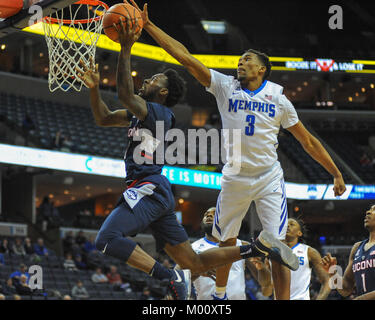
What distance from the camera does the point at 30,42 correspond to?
2769cm

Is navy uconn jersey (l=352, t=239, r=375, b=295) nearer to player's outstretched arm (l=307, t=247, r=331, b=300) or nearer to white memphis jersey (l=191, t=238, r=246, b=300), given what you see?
player's outstretched arm (l=307, t=247, r=331, b=300)

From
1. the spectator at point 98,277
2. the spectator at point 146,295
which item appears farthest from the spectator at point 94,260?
the spectator at point 146,295

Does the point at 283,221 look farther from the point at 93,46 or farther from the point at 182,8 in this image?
the point at 182,8

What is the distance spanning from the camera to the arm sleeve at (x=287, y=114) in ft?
19.7

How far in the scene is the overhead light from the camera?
33.6 metres

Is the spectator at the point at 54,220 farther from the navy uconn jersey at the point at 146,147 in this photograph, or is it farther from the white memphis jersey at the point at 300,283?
the navy uconn jersey at the point at 146,147

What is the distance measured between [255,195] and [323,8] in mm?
31842

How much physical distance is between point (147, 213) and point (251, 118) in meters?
1.28

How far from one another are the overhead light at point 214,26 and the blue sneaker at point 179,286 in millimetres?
28696

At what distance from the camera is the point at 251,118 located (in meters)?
5.86

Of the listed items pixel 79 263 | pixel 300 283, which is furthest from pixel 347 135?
pixel 300 283

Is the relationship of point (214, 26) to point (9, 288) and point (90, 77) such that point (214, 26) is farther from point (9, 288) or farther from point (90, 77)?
point (90, 77)

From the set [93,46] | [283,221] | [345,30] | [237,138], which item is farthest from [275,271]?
[345,30]

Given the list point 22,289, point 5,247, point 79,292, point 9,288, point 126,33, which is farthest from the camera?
point 5,247
